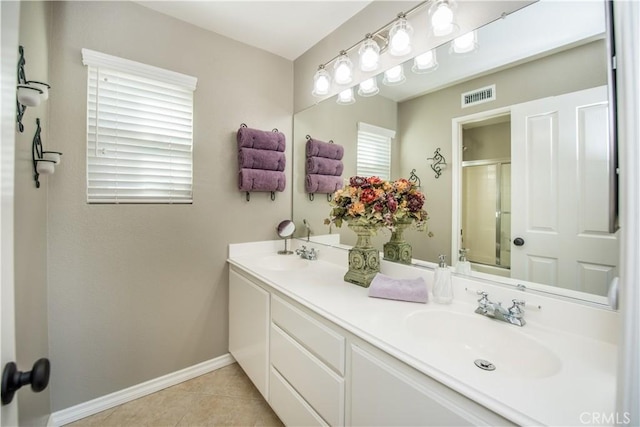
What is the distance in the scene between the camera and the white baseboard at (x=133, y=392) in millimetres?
1522

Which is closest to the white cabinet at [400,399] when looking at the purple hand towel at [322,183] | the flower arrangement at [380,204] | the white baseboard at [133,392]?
the flower arrangement at [380,204]

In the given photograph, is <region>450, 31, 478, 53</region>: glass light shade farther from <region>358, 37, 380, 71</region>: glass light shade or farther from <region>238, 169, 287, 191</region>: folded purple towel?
<region>238, 169, 287, 191</region>: folded purple towel

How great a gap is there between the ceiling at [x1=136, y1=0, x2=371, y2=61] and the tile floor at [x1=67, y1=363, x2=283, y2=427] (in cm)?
253

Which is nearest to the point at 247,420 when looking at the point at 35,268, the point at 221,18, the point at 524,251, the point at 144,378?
the point at 144,378

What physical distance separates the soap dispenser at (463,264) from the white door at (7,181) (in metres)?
1.47

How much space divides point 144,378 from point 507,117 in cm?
255

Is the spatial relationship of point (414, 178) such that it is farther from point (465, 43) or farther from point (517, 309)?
point (517, 309)

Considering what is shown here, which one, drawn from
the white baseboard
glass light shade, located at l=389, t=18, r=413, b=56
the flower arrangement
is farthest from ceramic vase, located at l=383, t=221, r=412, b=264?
the white baseboard

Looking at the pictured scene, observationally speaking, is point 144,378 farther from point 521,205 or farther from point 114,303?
point 521,205

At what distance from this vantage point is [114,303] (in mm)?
1658

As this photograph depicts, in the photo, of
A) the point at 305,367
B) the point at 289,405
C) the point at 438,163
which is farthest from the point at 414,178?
the point at 289,405

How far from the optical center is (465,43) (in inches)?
50.3

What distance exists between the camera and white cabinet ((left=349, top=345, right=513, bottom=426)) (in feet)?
2.22

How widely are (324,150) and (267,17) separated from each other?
3.19ft
